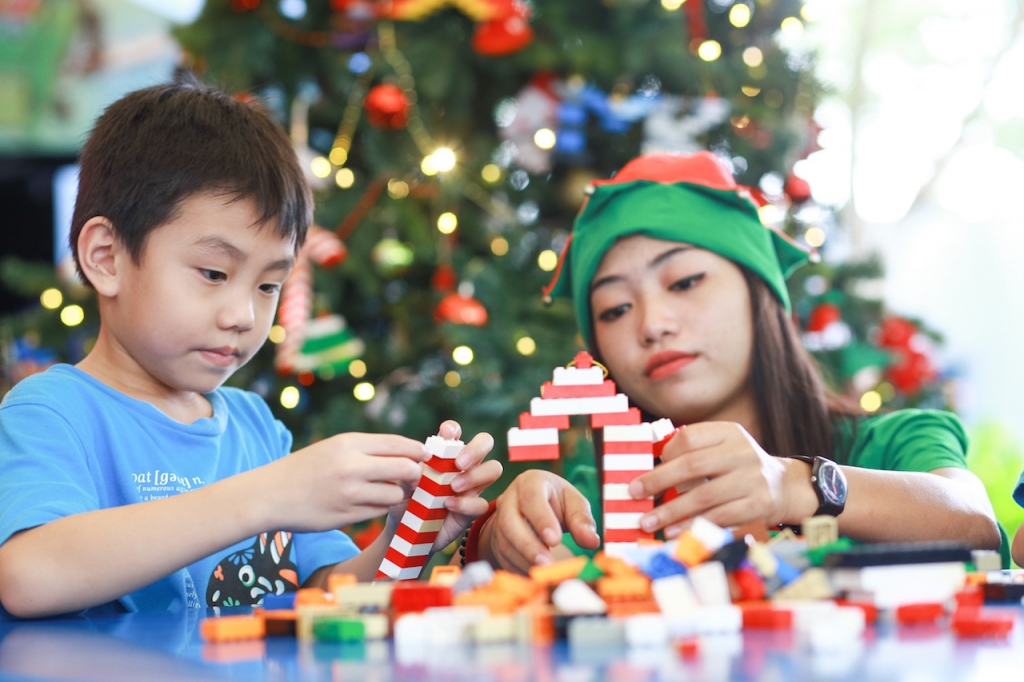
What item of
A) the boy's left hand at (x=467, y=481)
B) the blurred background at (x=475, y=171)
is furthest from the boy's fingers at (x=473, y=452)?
the blurred background at (x=475, y=171)

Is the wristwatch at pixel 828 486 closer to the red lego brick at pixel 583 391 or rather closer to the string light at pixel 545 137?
the red lego brick at pixel 583 391

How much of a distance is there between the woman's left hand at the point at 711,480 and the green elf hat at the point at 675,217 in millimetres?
547

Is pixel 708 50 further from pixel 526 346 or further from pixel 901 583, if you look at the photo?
pixel 901 583

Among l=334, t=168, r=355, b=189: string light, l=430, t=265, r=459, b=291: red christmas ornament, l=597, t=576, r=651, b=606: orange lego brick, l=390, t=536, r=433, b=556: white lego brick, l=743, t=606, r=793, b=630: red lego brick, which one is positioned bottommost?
l=743, t=606, r=793, b=630: red lego brick

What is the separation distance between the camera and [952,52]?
5090 mm

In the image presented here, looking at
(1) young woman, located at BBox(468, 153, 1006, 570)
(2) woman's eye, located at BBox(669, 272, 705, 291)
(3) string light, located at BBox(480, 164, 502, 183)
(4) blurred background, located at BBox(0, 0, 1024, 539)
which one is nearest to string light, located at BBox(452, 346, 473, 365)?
(4) blurred background, located at BBox(0, 0, 1024, 539)

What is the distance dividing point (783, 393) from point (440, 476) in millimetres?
694

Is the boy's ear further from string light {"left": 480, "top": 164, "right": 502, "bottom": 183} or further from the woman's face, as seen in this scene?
string light {"left": 480, "top": 164, "right": 502, "bottom": 183}

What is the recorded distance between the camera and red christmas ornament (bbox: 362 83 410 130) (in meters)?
2.48

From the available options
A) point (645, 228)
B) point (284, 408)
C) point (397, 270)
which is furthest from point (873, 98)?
point (645, 228)

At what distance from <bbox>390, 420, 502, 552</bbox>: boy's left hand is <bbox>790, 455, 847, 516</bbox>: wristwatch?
329mm

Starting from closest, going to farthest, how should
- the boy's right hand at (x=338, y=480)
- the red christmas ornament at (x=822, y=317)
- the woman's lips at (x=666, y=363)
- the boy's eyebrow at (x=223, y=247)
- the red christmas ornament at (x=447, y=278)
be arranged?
the boy's right hand at (x=338, y=480), the boy's eyebrow at (x=223, y=247), the woman's lips at (x=666, y=363), the red christmas ornament at (x=447, y=278), the red christmas ornament at (x=822, y=317)

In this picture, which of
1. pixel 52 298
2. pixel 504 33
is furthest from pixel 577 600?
pixel 52 298

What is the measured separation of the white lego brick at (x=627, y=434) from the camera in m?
0.88
